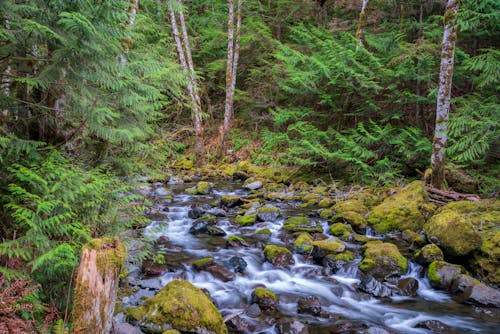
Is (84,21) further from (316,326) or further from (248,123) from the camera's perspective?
(248,123)

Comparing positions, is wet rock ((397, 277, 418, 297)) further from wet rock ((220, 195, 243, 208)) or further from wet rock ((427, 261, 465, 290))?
wet rock ((220, 195, 243, 208))

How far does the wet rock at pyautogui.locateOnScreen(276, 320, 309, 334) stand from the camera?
454 cm

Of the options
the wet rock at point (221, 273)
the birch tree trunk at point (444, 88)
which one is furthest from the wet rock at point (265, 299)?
the birch tree trunk at point (444, 88)

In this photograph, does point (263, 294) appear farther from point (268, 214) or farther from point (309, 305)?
point (268, 214)

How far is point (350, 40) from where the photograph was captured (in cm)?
1443

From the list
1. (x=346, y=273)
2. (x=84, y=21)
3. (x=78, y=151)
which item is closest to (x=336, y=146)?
(x=346, y=273)

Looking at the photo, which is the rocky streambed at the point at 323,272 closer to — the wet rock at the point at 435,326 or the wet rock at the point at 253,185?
the wet rock at the point at 435,326

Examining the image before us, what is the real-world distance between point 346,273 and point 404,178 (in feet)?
20.6

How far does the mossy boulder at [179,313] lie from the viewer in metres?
4.21

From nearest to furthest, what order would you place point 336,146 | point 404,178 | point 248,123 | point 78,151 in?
point 78,151 < point 404,178 < point 336,146 < point 248,123

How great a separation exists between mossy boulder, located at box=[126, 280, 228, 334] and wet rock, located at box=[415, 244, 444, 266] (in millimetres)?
4265

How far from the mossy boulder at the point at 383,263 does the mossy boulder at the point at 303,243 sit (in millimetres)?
1204

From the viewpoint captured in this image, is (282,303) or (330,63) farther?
(330,63)

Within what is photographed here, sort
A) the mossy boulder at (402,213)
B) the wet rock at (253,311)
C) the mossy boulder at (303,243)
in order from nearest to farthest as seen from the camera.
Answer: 1. the wet rock at (253,311)
2. the mossy boulder at (303,243)
3. the mossy boulder at (402,213)
